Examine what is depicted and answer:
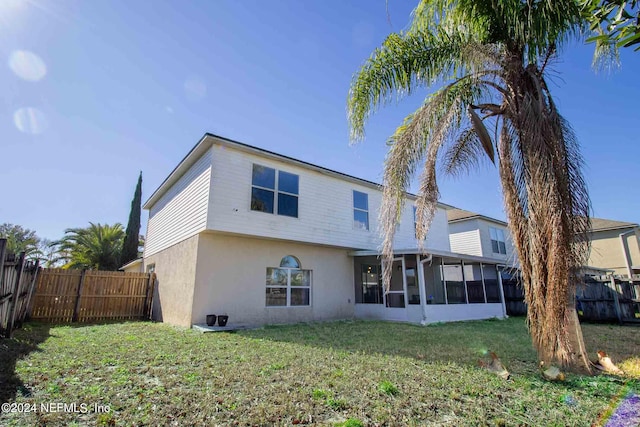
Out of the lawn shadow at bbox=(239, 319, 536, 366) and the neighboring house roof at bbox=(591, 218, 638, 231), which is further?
the neighboring house roof at bbox=(591, 218, 638, 231)

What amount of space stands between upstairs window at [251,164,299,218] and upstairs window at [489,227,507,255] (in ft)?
54.2

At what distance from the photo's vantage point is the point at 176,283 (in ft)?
35.5

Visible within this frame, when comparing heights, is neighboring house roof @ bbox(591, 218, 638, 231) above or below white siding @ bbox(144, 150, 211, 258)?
above

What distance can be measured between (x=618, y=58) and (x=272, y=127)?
886 cm

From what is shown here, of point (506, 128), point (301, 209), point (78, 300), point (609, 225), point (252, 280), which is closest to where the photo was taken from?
point (506, 128)

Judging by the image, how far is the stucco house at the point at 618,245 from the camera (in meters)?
20.3

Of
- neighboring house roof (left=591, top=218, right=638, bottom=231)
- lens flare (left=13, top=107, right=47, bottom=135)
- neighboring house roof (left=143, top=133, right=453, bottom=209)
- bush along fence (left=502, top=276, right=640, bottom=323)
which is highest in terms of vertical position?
lens flare (left=13, top=107, right=47, bottom=135)

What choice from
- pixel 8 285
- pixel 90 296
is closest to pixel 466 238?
pixel 90 296

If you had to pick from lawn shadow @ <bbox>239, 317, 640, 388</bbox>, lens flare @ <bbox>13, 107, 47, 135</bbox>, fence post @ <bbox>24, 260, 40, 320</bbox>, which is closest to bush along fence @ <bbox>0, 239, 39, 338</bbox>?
fence post @ <bbox>24, 260, 40, 320</bbox>

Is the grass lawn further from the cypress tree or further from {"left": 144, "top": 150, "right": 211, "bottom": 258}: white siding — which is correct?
the cypress tree

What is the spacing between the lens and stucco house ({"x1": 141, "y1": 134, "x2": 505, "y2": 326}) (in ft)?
32.1

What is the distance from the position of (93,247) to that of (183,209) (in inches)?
567

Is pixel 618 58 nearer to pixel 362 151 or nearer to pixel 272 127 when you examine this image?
pixel 362 151

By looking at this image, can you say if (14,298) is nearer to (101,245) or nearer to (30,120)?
(30,120)
